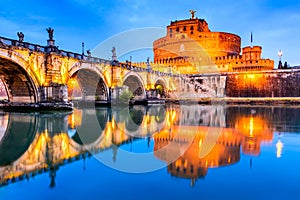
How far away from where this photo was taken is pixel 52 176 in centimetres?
645

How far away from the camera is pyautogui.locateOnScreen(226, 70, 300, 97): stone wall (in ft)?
155

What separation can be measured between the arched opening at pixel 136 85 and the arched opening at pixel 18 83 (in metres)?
19.1

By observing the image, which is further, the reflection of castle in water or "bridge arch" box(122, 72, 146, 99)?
"bridge arch" box(122, 72, 146, 99)

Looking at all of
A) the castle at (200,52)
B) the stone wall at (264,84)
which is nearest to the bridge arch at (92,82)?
the stone wall at (264,84)

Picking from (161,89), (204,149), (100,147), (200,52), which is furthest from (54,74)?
(200,52)

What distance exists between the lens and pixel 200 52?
2790 inches

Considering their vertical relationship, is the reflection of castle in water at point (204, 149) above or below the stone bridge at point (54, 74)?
below

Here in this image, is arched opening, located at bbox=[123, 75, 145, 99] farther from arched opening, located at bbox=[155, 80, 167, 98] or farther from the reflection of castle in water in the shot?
the reflection of castle in water

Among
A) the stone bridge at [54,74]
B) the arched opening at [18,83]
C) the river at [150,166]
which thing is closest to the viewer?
the river at [150,166]

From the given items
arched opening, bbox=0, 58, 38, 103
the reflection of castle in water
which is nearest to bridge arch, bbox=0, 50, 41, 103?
arched opening, bbox=0, 58, 38, 103

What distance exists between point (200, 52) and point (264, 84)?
24436 millimetres

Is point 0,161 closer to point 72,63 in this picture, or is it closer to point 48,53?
point 48,53

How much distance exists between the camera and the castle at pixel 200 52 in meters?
61.7

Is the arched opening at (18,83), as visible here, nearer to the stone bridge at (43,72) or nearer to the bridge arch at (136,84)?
the stone bridge at (43,72)
